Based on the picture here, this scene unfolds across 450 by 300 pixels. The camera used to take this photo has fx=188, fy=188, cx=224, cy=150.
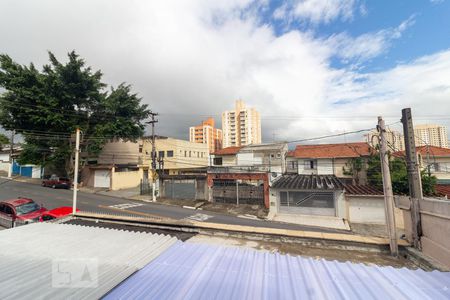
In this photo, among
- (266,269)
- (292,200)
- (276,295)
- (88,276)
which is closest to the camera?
(276,295)

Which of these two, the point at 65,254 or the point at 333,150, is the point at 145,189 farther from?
the point at 333,150

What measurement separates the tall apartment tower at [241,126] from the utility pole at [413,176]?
81.3 m

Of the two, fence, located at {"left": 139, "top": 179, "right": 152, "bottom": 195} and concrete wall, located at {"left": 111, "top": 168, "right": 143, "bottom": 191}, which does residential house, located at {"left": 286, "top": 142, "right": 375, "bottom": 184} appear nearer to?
fence, located at {"left": 139, "top": 179, "right": 152, "bottom": 195}

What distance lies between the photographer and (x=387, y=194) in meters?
5.14

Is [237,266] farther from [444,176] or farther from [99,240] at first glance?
[444,176]

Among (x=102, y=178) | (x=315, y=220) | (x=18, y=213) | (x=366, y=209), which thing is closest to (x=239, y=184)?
(x=315, y=220)

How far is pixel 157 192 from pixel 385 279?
24.2 metres

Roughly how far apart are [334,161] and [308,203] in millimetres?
14687

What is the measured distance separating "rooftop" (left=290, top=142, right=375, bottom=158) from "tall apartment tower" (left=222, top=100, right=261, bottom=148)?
A: 54.0 m

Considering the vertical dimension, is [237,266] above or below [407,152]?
below

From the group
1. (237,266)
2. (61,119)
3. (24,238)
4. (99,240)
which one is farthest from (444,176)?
(61,119)

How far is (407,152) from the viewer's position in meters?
5.62

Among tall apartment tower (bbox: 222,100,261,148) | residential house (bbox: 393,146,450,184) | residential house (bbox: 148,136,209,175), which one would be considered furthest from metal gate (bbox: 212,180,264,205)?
tall apartment tower (bbox: 222,100,261,148)

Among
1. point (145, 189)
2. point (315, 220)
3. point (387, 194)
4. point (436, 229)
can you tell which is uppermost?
point (387, 194)
